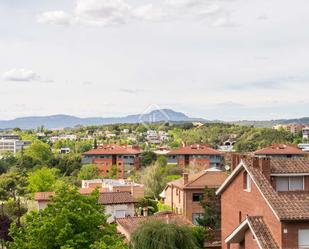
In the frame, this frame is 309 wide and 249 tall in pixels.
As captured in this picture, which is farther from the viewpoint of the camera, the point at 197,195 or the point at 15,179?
the point at 15,179

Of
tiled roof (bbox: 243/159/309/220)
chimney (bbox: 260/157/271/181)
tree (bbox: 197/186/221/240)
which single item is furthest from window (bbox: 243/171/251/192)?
tree (bbox: 197/186/221/240)

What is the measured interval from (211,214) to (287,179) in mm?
13257

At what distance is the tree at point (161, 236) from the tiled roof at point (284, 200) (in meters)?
6.97

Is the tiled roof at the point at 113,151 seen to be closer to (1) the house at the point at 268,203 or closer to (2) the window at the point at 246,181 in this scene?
(1) the house at the point at 268,203

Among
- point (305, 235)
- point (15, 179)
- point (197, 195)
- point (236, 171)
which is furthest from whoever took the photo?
point (15, 179)

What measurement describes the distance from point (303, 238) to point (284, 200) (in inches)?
72.0

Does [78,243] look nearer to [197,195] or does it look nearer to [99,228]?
[99,228]

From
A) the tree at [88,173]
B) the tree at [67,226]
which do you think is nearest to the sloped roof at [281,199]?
the tree at [67,226]

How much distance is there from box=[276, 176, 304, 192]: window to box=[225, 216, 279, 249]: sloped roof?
2.48m

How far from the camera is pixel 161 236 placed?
32281mm

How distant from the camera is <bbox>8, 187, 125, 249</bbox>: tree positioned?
21.3m

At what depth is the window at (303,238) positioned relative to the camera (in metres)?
24.5

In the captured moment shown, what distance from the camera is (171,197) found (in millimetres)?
58438

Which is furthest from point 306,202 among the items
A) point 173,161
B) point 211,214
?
point 173,161
